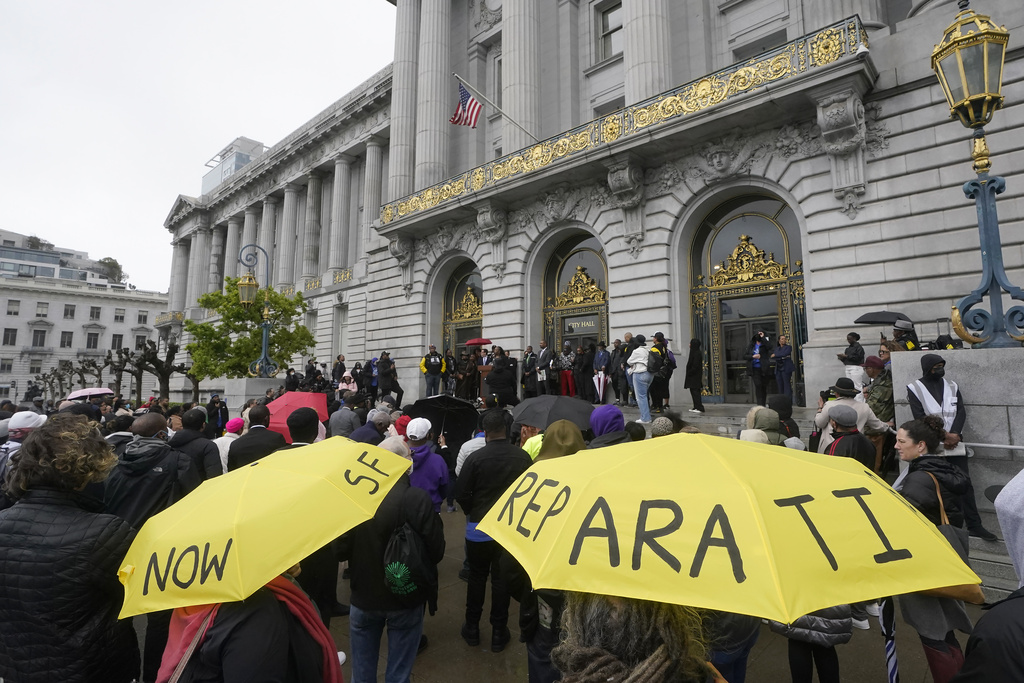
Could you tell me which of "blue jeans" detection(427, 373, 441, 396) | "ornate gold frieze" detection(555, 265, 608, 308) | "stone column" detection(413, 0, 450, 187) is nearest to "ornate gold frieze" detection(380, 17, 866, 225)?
"stone column" detection(413, 0, 450, 187)

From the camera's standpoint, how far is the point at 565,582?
1.55 m

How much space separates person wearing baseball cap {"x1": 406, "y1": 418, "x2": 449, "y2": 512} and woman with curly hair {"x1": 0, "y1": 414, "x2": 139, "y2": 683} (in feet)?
7.99

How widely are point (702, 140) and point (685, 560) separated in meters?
15.9

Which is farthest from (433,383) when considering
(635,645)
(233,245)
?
(233,245)

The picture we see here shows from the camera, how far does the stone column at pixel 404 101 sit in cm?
2538

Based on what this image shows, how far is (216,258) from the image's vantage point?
180ft

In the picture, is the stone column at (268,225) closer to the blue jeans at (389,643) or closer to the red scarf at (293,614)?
the blue jeans at (389,643)

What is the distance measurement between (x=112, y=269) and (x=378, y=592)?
125515 millimetres

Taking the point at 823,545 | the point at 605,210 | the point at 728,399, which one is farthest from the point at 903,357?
the point at 605,210

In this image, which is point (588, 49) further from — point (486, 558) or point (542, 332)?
point (486, 558)

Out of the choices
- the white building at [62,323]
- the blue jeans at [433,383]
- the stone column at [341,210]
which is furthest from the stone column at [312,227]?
the white building at [62,323]

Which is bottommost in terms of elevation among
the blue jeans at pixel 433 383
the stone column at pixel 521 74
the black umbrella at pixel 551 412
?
the black umbrella at pixel 551 412

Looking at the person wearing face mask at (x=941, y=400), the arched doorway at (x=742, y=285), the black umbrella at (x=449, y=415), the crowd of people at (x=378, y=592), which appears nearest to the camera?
the crowd of people at (x=378, y=592)

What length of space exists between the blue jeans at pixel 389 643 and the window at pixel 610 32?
22.7m
